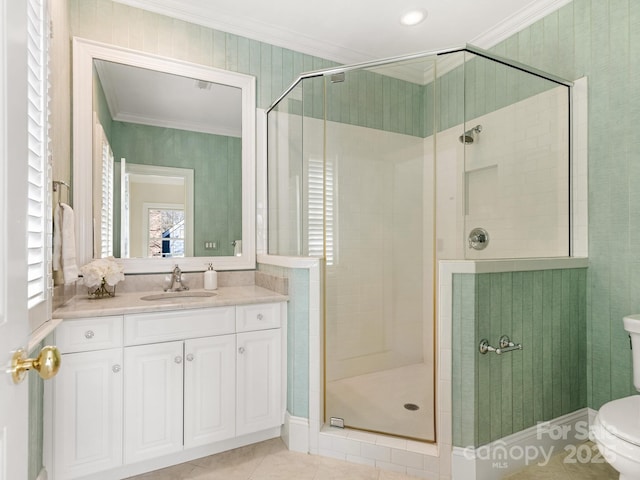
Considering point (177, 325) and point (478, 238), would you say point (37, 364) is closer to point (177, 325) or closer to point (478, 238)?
point (177, 325)

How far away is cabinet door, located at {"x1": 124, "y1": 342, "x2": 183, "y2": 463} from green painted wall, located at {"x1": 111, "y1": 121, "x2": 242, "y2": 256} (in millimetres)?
869

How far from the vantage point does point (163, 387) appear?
1.80 meters

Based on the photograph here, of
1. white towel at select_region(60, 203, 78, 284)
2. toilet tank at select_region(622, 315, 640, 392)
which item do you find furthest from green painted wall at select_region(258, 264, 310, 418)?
toilet tank at select_region(622, 315, 640, 392)

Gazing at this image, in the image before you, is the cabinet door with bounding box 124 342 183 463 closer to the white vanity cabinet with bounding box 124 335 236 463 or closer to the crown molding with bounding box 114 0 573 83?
the white vanity cabinet with bounding box 124 335 236 463

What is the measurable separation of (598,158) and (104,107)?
9.97ft

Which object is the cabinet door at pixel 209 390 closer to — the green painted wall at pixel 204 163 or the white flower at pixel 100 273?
the white flower at pixel 100 273

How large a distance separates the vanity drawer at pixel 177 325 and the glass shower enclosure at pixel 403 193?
59 cm

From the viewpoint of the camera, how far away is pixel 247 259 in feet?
8.63

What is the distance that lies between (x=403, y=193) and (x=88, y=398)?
6.73 feet

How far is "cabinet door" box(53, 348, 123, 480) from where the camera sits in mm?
Answer: 1589

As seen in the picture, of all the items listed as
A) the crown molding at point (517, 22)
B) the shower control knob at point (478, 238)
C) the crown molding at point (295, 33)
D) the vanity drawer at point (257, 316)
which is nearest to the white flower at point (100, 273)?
the vanity drawer at point (257, 316)

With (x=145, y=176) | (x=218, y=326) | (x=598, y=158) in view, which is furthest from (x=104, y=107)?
(x=598, y=158)

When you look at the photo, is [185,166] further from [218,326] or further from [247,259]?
[218,326]

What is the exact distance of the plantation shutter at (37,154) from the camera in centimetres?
119
